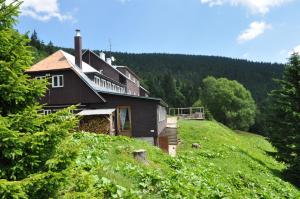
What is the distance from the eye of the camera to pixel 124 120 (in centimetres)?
3272

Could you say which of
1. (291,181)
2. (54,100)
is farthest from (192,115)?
(291,181)

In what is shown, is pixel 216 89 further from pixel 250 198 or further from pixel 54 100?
pixel 250 198

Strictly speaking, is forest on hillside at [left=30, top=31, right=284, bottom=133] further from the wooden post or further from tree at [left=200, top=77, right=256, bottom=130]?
the wooden post

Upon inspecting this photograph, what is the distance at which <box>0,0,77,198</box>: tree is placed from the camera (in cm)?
552

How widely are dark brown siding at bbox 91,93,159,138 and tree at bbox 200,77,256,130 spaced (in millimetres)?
50297

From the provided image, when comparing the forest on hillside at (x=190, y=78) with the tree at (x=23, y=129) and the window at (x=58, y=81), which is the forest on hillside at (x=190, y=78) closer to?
the window at (x=58, y=81)

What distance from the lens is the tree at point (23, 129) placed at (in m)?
5.52

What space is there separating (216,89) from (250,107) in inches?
361

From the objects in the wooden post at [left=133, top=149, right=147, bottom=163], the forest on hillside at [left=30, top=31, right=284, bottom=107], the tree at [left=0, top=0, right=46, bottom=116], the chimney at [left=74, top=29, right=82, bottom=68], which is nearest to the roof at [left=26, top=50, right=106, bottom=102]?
the chimney at [left=74, top=29, right=82, bottom=68]

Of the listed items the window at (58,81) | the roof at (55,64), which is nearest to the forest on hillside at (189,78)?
the roof at (55,64)

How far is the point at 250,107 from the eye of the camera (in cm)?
8462


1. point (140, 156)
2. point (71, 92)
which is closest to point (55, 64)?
point (71, 92)

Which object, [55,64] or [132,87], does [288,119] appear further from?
[132,87]

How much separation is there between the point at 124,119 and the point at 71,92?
543 cm
